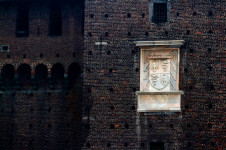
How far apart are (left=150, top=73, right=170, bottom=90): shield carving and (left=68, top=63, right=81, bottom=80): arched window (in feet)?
12.4

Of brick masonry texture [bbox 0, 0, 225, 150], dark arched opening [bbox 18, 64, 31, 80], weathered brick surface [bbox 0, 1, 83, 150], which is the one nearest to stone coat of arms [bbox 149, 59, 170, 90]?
brick masonry texture [bbox 0, 0, 225, 150]

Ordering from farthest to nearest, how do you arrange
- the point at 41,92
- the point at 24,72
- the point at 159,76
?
the point at 24,72, the point at 41,92, the point at 159,76

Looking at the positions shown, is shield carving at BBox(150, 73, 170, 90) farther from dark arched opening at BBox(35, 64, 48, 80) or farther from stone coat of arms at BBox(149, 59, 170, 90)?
dark arched opening at BBox(35, 64, 48, 80)

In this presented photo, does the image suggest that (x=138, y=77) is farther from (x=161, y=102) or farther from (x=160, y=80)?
(x=161, y=102)

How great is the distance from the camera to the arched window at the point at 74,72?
65.9ft

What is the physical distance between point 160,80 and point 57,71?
4818mm

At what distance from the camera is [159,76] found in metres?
17.6

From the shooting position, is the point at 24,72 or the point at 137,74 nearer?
the point at 137,74

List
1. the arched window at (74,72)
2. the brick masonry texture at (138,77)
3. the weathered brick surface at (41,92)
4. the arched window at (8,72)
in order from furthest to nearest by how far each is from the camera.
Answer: the arched window at (8,72) → the arched window at (74,72) → the weathered brick surface at (41,92) → the brick masonry texture at (138,77)

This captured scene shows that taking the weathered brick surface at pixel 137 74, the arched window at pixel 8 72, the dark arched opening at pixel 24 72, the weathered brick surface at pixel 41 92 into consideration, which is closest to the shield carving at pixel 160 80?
the weathered brick surface at pixel 137 74

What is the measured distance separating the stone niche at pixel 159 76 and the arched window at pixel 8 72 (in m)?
5.88

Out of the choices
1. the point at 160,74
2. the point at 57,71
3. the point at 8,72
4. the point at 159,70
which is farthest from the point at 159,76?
the point at 8,72

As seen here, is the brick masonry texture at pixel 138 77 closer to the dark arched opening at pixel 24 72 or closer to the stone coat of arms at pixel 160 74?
the stone coat of arms at pixel 160 74

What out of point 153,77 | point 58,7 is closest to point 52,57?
point 58,7
